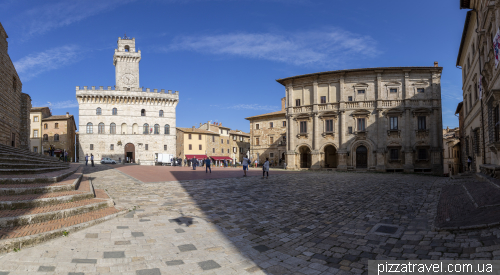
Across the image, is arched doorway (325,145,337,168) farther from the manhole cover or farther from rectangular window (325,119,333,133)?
the manhole cover

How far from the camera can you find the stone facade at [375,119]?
3222cm

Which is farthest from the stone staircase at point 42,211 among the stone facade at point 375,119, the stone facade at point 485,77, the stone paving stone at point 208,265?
the stone facade at point 375,119

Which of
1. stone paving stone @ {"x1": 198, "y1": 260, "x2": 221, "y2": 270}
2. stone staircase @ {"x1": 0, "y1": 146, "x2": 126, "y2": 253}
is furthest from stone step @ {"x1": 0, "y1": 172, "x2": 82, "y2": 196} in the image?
stone paving stone @ {"x1": 198, "y1": 260, "x2": 221, "y2": 270}

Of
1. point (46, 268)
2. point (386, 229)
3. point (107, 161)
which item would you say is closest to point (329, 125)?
point (386, 229)

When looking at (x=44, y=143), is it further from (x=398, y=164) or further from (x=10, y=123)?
(x=398, y=164)

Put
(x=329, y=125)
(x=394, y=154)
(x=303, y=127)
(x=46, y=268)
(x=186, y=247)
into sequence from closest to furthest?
(x=46, y=268) < (x=186, y=247) < (x=394, y=154) < (x=329, y=125) < (x=303, y=127)

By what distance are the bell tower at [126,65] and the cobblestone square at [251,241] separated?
51188mm

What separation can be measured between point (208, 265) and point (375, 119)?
33169 mm

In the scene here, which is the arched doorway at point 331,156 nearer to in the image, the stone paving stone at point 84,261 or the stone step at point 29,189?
the stone step at point 29,189

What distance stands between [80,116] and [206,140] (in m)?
24.3

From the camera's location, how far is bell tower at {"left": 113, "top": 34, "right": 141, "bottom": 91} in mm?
54250

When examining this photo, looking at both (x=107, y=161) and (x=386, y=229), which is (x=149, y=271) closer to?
(x=386, y=229)

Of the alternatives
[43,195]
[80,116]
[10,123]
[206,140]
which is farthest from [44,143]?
[43,195]

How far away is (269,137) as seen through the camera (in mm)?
47969
